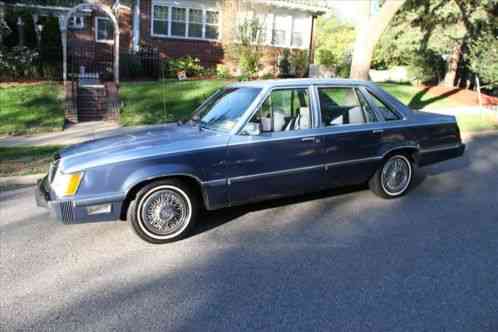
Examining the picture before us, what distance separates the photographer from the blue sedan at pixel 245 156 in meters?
4.69

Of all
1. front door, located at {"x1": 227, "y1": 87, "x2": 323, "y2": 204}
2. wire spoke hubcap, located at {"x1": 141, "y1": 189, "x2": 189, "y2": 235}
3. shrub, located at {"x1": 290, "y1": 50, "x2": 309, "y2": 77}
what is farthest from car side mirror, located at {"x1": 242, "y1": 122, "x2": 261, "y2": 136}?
shrub, located at {"x1": 290, "y1": 50, "x2": 309, "y2": 77}

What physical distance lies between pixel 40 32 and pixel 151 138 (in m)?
16.6

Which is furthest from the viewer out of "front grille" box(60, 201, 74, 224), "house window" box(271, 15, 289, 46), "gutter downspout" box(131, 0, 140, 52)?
"house window" box(271, 15, 289, 46)

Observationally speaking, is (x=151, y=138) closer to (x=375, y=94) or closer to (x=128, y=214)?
(x=128, y=214)

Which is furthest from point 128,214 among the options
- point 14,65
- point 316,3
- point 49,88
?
point 316,3

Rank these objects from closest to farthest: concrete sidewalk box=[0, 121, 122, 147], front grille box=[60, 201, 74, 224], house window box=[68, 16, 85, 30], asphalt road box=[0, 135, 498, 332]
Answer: asphalt road box=[0, 135, 498, 332] → front grille box=[60, 201, 74, 224] → concrete sidewalk box=[0, 121, 122, 147] → house window box=[68, 16, 85, 30]

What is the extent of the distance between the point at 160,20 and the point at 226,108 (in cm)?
1839

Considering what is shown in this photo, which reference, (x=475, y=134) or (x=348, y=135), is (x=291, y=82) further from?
(x=475, y=134)

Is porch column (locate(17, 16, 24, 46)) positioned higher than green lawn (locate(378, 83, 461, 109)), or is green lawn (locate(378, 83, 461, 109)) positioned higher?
porch column (locate(17, 16, 24, 46))

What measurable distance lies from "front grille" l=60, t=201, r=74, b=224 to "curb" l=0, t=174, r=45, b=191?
3236 mm

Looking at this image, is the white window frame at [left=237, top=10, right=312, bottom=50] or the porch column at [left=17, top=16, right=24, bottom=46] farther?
the white window frame at [left=237, top=10, right=312, bottom=50]

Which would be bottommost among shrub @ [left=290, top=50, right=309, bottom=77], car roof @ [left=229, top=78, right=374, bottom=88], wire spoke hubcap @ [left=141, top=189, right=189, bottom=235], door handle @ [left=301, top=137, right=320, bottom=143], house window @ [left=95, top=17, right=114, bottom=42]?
wire spoke hubcap @ [left=141, top=189, right=189, bottom=235]

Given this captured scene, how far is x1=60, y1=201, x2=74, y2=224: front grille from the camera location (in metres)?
4.58

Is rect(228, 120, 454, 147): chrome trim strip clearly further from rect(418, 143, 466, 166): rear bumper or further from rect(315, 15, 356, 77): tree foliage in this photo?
rect(315, 15, 356, 77): tree foliage
